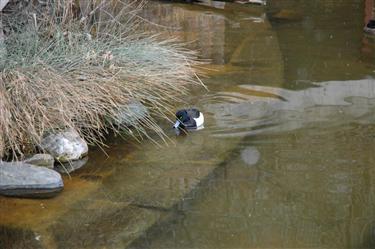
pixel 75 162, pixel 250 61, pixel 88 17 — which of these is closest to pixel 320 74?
pixel 250 61

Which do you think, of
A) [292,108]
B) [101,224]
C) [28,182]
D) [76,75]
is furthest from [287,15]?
[101,224]

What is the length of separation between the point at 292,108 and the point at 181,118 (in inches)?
40.9

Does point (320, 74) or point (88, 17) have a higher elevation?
point (88, 17)

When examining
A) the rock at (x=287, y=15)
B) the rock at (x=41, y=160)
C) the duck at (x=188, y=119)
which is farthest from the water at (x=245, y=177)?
the rock at (x=287, y=15)

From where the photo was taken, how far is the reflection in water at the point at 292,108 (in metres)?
5.18

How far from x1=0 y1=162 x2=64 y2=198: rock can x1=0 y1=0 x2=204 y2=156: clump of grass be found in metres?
0.16

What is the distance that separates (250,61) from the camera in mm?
6875

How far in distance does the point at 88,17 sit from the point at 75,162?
5.05 ft

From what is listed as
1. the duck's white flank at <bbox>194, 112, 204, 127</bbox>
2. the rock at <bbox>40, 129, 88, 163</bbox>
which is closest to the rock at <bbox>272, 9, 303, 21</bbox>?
the duck's white flank at <bbox>194, 112, 204, 127</bbox>

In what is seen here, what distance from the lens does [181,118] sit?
507 cm

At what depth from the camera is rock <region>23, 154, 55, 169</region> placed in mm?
4402

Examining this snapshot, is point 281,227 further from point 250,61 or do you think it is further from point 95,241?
point 250,61

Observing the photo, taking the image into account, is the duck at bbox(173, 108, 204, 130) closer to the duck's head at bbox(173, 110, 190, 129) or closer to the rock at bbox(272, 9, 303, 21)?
the duck's head at bbox(173, 110, 190, 129)

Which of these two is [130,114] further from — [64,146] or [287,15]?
[287,15]
